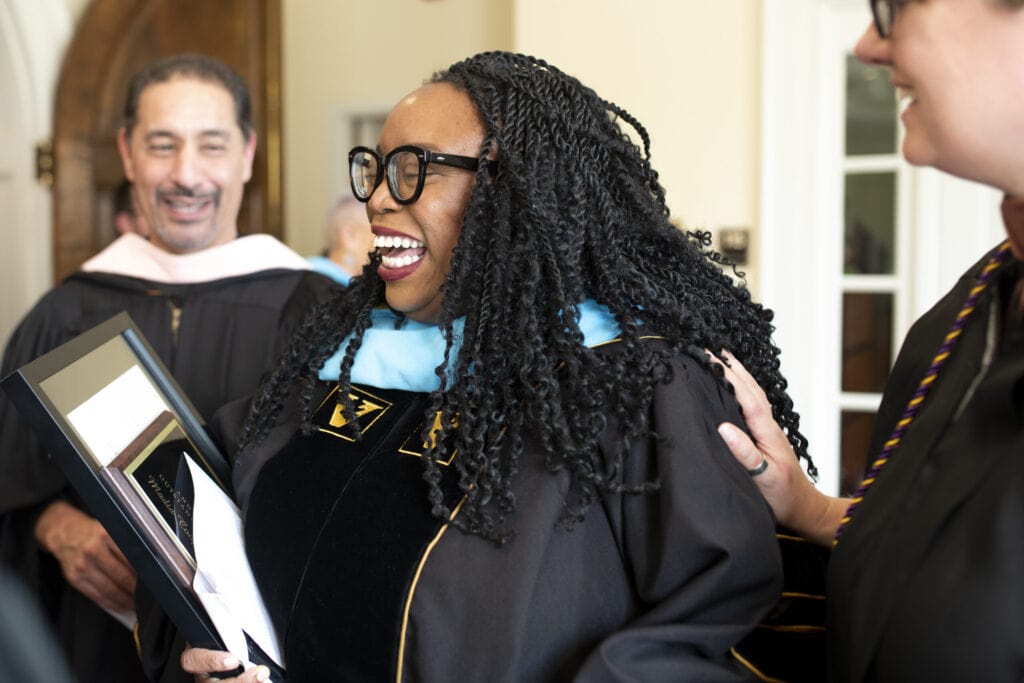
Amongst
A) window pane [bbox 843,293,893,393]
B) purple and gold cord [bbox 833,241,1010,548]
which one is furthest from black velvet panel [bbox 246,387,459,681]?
window pane [bbox 843,293,893,393]

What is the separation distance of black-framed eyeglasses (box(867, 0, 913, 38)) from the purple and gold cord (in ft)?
1.00

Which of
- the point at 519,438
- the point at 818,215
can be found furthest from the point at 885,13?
the point at 818,215

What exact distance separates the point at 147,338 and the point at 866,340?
2938 mm

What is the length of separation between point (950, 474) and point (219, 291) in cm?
195

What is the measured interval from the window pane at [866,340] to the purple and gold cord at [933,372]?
121 inches

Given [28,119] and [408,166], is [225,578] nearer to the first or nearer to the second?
[408,166]

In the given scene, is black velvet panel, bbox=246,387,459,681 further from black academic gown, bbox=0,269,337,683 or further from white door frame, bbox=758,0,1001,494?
white door frame, bbox=758,0,1001,494

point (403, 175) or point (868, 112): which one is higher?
point (868, 112)

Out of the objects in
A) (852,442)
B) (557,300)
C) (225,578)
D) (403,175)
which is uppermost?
(403,175)

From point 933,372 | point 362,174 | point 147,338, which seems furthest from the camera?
point 147,338

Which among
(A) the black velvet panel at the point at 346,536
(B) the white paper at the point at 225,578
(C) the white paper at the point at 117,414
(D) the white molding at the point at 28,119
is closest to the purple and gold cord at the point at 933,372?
(A) the black velvet panel at the point at 346,536

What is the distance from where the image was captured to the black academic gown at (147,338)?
7.34 feet

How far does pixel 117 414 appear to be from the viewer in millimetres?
1604

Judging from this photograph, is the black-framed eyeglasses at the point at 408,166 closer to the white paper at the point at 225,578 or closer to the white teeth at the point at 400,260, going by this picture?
the white teeth at the point at 400,260
